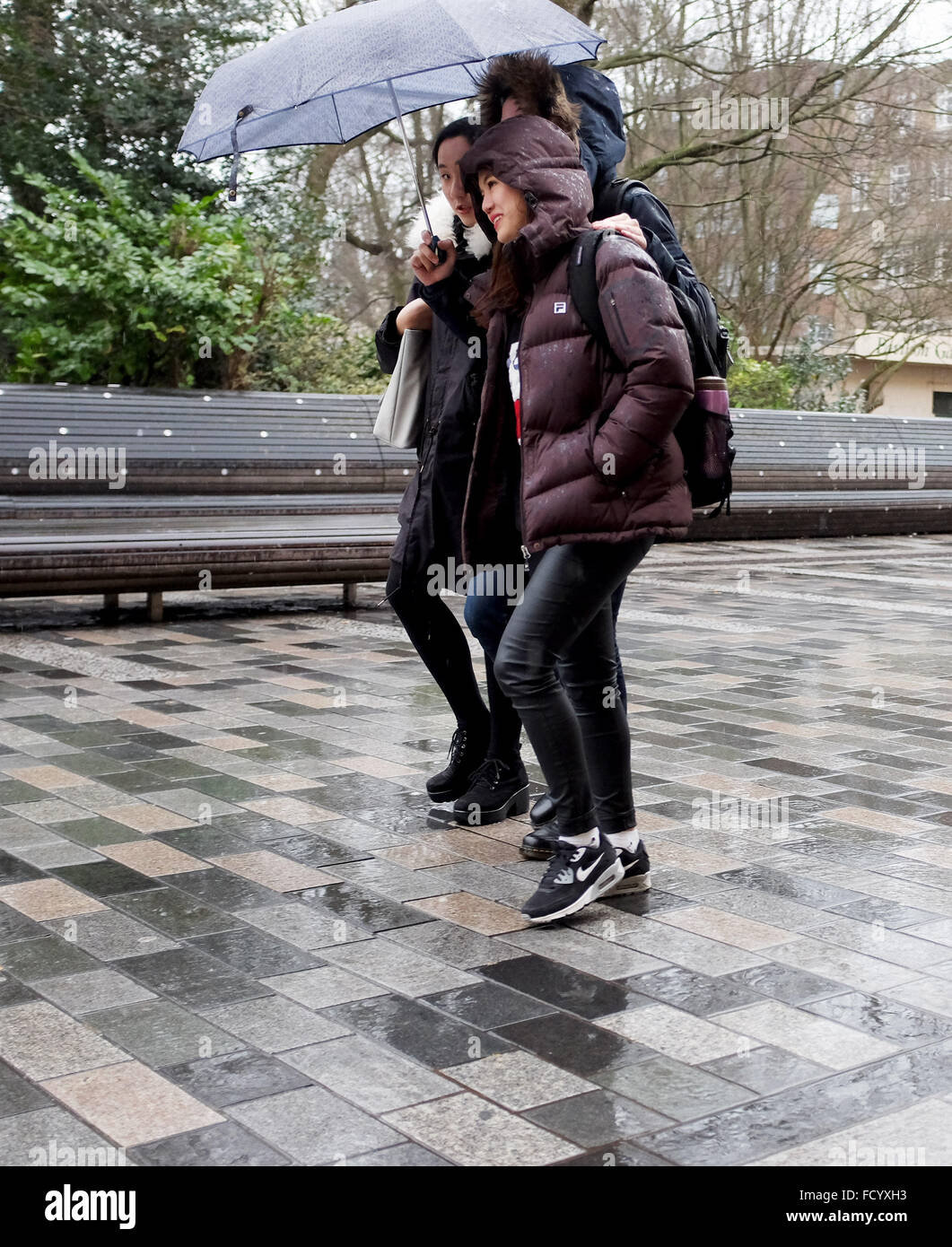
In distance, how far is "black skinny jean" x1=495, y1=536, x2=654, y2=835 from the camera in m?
3.43

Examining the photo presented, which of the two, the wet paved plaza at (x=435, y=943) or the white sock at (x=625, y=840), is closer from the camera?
the wet paved plaza at (x=435, y=943)

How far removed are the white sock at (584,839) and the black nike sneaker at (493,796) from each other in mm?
821

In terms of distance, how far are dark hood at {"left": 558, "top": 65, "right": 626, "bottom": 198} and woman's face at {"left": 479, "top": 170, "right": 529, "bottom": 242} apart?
13.1 inches

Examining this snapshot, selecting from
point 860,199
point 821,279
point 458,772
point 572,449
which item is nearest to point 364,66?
point 572,449

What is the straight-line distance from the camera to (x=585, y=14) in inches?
667

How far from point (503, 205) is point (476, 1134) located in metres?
2.07

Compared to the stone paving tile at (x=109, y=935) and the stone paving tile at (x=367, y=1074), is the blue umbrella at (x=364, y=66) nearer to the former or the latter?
the stone paving tile at (x=109, y=935)

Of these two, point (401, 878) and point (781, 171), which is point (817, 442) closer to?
point (781, 171)

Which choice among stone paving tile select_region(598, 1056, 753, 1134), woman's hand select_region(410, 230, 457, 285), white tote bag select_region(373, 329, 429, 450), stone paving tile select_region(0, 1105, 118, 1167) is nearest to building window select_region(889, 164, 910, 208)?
white tote bag select_region(373, 329, 429, 450)

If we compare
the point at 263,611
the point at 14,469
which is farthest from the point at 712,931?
the point at 14,469

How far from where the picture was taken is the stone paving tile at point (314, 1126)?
2379mm

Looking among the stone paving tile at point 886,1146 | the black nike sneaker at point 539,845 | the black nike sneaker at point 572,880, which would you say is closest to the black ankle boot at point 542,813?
the black nike sneaker at point 539,845

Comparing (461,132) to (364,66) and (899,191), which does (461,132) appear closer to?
(364,66)

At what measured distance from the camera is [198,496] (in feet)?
33.4
